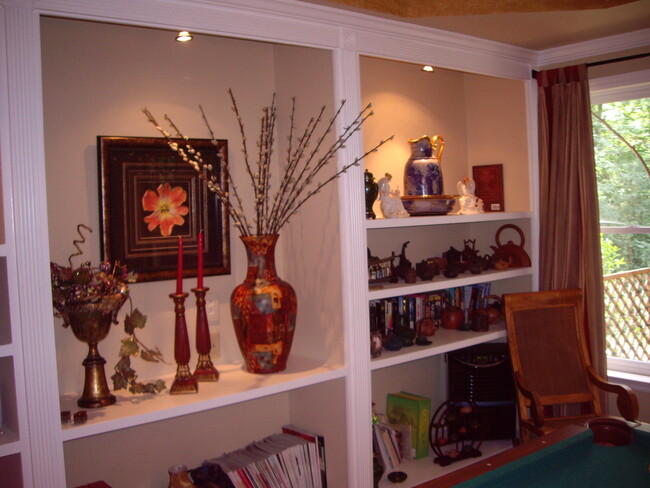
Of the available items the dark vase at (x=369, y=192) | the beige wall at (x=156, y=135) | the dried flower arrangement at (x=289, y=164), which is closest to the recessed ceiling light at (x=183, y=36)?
the beige wall at (x=156, y=135)

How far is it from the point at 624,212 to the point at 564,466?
1.97 metres

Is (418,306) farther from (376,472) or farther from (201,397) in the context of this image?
(201,397)

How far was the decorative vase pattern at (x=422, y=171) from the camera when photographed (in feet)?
10.5

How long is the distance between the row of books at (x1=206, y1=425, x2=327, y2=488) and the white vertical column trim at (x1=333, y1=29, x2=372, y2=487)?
6.8 inches

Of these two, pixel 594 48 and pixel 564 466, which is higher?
pixel 594 48

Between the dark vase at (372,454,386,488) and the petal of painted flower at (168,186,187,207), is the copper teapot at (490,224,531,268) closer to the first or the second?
the dark vase at (372,454,386,488)

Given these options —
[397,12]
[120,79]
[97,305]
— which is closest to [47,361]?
[97,305]

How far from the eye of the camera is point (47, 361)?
6.18ft

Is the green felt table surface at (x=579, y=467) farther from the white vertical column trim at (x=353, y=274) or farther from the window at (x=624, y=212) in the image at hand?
the window at (x=624, y=212)

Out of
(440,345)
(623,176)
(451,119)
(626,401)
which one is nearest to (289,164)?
(440,345)

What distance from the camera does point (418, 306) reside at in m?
3.33

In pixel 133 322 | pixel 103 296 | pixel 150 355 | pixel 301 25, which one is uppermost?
pixel 301 25

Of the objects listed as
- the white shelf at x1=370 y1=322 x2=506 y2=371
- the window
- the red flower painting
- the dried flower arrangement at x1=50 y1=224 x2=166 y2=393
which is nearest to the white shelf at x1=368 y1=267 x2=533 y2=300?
the white shelf at x1=370 y1=322 x2=506 y2=371

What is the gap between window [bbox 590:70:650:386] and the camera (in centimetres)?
343
